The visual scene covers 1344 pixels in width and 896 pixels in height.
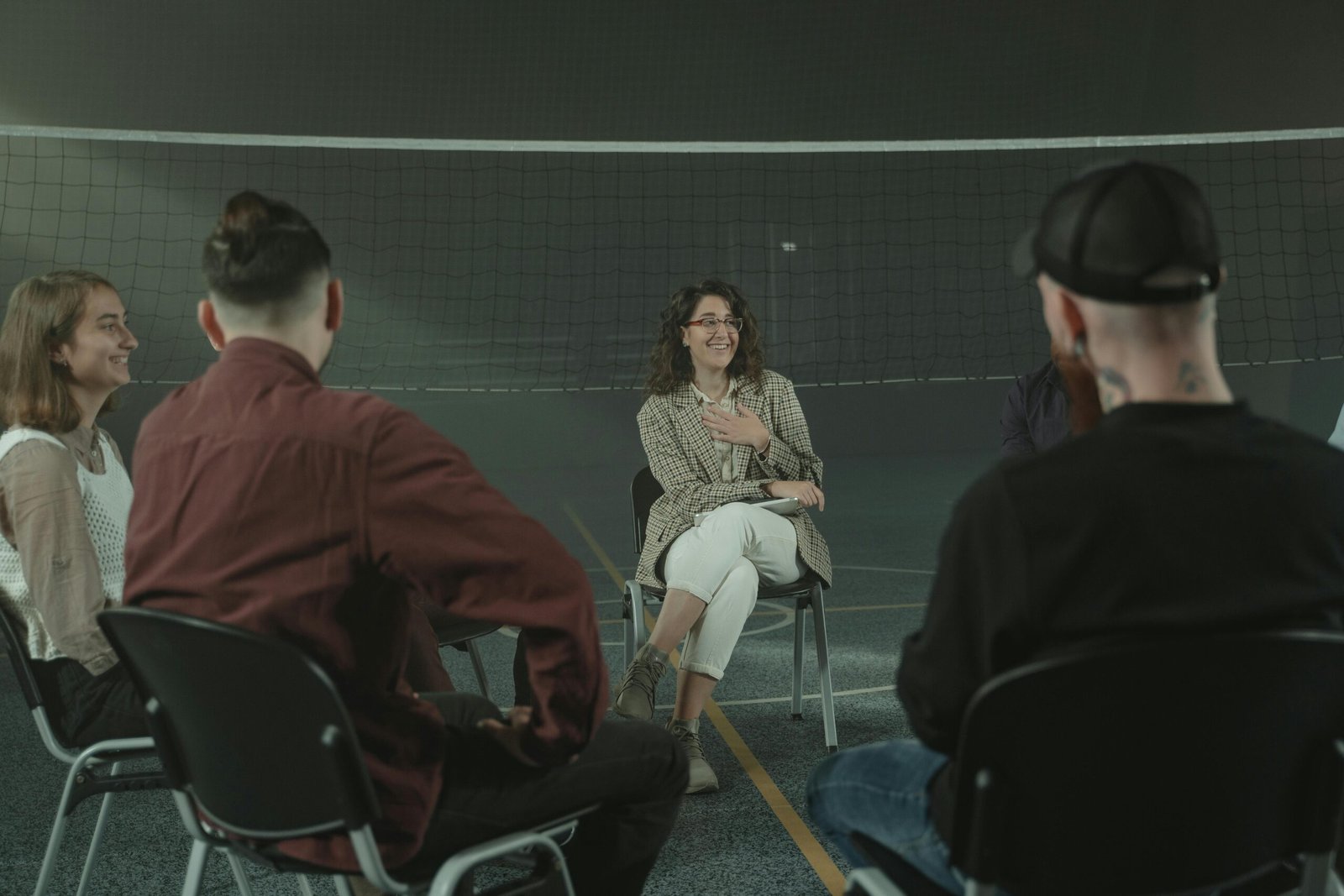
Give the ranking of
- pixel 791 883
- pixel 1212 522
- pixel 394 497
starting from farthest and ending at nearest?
1. pixel 791 883
2. pixel 394 497
3. pixel 1212 522

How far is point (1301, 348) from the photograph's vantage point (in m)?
10.7

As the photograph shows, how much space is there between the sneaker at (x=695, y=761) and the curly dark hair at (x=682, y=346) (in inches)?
43.1

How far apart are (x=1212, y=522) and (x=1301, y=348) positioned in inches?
436

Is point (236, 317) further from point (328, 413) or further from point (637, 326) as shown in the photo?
point (637, 326)

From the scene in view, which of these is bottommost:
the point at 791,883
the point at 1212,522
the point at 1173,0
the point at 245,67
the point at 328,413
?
the point at 791,883

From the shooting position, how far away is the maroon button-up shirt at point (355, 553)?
133 cm

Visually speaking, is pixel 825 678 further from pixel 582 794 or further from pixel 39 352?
pixel 39 352

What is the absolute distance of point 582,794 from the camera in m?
1.55

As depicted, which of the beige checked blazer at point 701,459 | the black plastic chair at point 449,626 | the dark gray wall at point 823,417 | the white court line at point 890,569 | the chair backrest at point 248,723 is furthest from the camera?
the dark gray wall at point 823,417

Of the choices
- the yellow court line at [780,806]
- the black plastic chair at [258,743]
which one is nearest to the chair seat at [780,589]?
the yellow court line at [780,806]

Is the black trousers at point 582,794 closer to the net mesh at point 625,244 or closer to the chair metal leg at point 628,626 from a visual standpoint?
the chair metal leg at point 628,626

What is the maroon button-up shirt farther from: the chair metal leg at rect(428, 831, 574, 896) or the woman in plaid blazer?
the woman in plaid blazer

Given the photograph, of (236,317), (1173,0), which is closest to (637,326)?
(1173,0)

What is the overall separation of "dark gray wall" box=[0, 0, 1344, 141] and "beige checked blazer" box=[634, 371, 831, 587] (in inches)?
301
